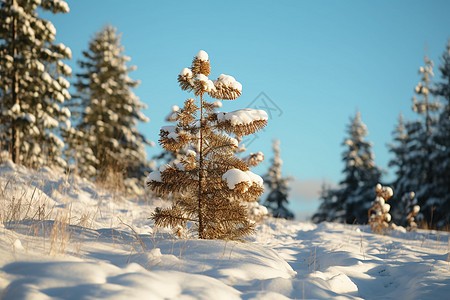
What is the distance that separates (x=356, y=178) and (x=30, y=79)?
79.0ft

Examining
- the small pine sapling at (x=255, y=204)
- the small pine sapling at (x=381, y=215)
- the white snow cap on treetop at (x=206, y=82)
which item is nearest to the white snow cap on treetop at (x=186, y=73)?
the white snow cap on treetop at (x=206, y=82)

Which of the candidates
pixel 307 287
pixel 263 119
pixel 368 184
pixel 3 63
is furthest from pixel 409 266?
pixel 368 184

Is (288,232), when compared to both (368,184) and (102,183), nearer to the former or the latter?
(102,183)

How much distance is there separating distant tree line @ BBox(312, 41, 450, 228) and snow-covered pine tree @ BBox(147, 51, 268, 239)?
45.6 feet

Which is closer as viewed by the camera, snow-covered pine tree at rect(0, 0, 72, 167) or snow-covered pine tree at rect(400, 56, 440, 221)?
snow-covered pine tree at rect(0, 0, 72, 167)

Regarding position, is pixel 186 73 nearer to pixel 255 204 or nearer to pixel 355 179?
pixel 255 204

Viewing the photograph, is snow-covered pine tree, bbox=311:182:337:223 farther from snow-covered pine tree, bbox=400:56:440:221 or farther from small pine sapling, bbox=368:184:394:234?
small pine sapling, bbox=368:184:394:234

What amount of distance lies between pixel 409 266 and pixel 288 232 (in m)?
4.28

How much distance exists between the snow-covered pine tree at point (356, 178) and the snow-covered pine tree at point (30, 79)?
2156 centimetres

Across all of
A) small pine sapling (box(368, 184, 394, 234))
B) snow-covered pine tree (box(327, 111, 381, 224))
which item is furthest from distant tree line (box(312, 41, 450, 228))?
small pine sapling (box(368, 184, 394, 234))

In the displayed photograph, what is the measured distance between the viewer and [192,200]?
14.3 ft

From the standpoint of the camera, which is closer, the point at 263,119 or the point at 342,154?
the point at 263,119

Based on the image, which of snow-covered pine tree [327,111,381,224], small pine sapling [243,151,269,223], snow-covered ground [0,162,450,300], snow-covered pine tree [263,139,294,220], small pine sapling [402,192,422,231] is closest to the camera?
snow-covered ground [0,162,450,300]

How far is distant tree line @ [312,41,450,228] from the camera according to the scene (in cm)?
2006
